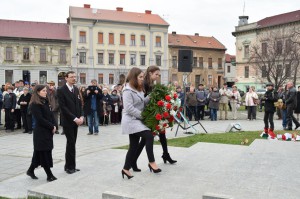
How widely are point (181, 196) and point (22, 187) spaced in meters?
2.90

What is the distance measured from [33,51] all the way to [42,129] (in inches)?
1972

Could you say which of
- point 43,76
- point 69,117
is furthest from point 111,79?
point 69,117

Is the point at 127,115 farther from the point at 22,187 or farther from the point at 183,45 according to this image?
the point at 183,45

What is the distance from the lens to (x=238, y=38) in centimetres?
5853

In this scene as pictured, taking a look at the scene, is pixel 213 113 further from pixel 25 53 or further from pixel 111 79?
pixel 25 53

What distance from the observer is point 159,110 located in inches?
243

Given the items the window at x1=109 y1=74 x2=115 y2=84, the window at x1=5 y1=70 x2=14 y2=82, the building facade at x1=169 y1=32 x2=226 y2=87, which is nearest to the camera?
the window at x1=5 y1=70 x2=14 y2=82

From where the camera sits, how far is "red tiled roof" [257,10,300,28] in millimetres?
50066

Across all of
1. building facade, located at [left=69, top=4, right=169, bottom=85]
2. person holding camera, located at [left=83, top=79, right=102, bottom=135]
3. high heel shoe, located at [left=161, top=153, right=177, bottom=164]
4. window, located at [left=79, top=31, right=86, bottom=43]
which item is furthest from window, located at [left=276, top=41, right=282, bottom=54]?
window, located at [left=79, top=31, right=86, bottom=43]

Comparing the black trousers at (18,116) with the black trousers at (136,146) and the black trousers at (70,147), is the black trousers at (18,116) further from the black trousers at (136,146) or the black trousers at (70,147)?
A: the black trousers at (136,146)

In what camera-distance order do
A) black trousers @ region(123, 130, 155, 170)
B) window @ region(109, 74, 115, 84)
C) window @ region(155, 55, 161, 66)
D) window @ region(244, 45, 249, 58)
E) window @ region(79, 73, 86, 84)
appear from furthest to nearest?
window @ region(155, 55, 161, 66) → window @ region(109, 74, 115, 84) → window @ region(244, 45, 249, 58) → window @ region(79, 73, 86, 84) → black trousers @ region(123, 130, 155, 170)

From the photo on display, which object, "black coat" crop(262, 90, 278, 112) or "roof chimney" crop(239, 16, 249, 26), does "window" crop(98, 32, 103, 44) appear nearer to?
"roof chimney" crop(239, 16, 249, 26)

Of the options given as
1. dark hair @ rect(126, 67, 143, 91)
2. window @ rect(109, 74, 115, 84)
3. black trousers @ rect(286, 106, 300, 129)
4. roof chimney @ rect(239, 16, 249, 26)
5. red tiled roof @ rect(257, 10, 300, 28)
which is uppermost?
roof chimney @ rect(239, 16, 249, 26)

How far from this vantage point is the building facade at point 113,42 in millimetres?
55250
